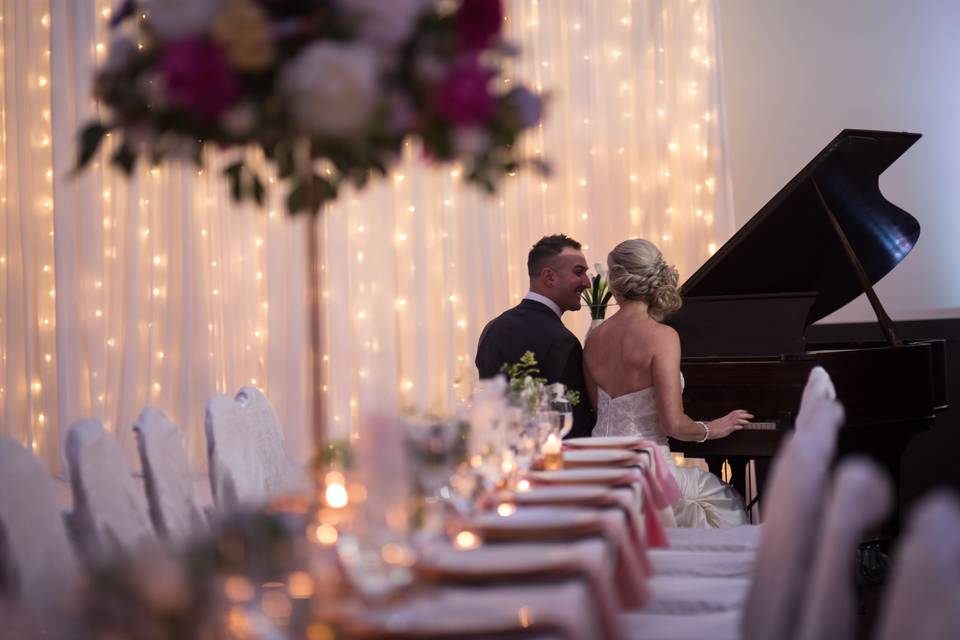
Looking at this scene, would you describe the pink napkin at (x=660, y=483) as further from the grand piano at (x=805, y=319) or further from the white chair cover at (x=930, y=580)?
the white chair cover at (x=930, y=580)

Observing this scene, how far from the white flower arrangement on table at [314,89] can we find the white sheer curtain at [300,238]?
557cm

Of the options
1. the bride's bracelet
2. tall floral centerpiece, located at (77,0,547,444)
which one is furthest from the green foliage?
tall floral centerpiece, located at (77,0,547,444)

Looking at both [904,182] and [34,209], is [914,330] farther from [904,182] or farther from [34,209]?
[34,209]

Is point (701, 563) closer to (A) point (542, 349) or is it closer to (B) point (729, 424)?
(B) point (729, 424)

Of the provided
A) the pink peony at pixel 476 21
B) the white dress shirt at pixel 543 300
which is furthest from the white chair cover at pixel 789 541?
the white dress shirt at pixel 543 300

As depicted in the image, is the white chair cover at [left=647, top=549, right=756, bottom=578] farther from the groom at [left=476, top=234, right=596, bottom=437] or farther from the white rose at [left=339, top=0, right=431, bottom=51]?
the white rose at [left=339, top=0, right=431, bottom=51]

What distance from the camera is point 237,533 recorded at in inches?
60.2

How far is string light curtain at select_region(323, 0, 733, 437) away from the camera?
7543mm

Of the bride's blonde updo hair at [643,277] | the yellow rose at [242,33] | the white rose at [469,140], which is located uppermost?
the yellow rose at [242,33]

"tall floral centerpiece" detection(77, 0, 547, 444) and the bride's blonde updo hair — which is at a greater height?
"tall floral centerpiece" detection(77, 0, 547, 444)

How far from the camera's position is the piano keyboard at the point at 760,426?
174 inches

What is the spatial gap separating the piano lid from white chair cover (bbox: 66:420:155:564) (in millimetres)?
2763

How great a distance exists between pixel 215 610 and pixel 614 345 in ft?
11.0

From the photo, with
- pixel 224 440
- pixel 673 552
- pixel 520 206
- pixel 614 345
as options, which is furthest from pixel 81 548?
pixel 520 206
